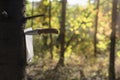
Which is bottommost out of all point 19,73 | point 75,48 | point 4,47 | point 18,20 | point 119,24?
point 75,48

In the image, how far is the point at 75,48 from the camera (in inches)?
1346

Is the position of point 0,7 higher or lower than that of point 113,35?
higher

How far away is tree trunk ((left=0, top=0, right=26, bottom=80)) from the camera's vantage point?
6.46ft

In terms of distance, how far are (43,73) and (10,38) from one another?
16.0m

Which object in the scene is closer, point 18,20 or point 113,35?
point 18,20

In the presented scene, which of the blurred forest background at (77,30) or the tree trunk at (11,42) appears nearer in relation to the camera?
the tree trunk at (11,42)

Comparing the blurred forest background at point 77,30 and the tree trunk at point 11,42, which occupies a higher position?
the tree trunk at point 11,42

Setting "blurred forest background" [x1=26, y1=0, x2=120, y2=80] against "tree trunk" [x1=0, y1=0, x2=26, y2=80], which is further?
"blurred forest background" [x1=26, y1=0, x2=120, y2=80]

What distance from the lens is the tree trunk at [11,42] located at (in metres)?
1.97

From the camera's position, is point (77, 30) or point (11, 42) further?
point (77, 30)

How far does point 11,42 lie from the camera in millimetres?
1982

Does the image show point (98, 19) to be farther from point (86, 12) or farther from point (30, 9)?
point (30, 9)

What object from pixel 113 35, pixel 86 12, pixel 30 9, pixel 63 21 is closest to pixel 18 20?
pixel 113 35

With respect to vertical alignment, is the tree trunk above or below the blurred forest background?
above
